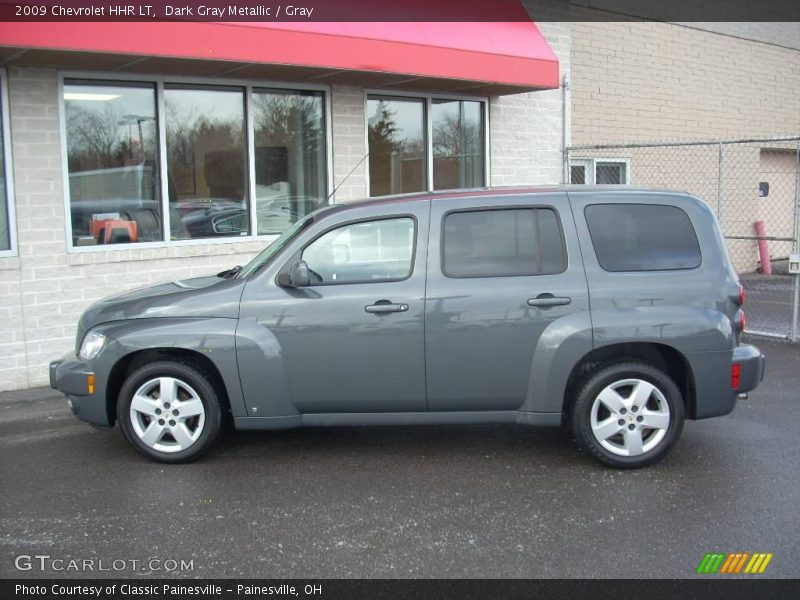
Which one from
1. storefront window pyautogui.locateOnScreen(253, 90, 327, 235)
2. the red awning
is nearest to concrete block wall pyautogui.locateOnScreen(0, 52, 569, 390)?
the red awning

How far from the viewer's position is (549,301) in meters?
5.27

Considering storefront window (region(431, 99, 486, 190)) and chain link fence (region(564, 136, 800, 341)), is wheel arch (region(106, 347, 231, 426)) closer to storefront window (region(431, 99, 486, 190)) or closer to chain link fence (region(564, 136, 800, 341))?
storefront window (region(431, 99, 486, 190))

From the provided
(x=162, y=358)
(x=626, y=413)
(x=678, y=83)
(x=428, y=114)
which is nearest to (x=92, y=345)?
(x=162, y=358)

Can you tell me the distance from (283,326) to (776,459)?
3.46 metres

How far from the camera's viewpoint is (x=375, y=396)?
541 centimetres

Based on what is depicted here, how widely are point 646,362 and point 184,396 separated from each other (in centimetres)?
311

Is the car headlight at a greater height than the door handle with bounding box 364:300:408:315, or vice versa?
the door handle with bounding box 364:300:408:315

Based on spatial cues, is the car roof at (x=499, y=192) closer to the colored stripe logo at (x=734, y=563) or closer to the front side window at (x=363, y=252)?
the front side window at (x=363, y=252)

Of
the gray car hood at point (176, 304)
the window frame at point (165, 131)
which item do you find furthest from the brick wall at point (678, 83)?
the gray car hood at point (176, 304)

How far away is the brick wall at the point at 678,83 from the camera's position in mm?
13898

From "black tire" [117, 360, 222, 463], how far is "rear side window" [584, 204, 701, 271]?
2740 millimetres

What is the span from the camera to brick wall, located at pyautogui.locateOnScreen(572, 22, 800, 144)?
45.6 ft

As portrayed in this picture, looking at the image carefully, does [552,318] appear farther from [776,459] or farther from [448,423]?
[776,459]
